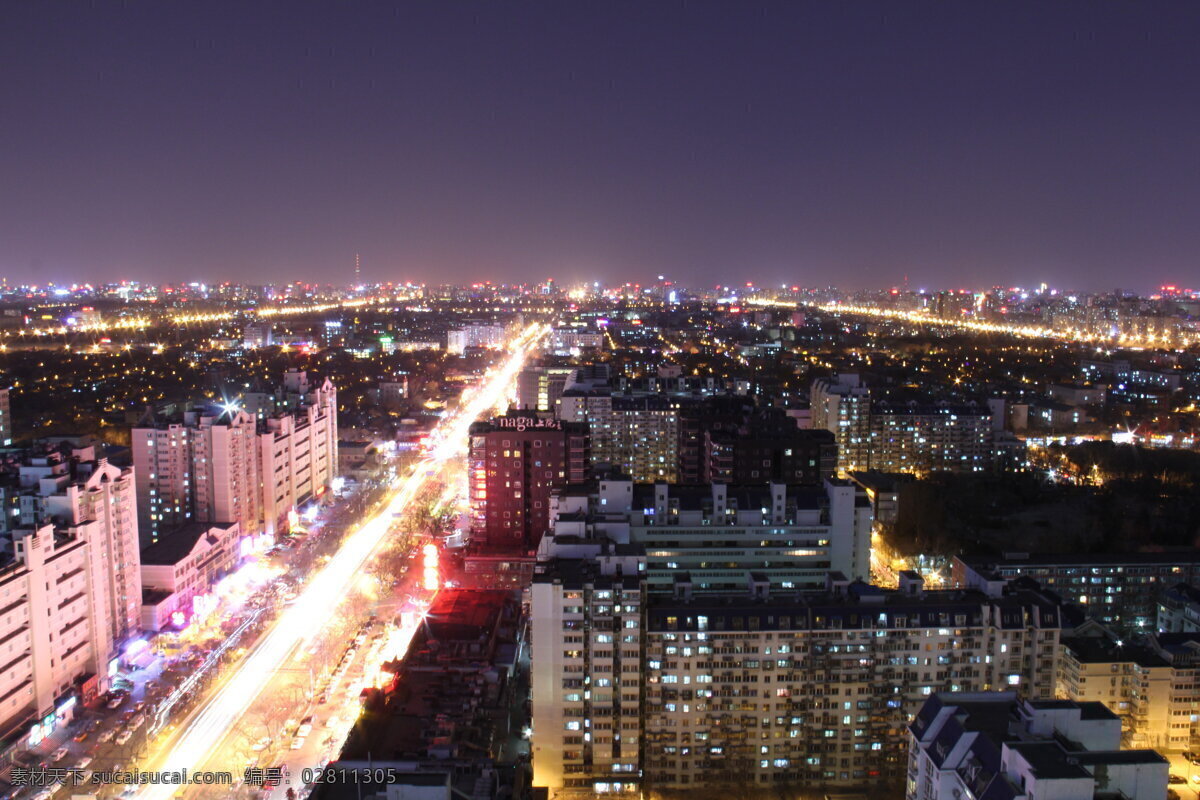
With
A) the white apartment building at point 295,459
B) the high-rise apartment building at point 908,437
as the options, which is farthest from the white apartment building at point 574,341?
the white apartment building at point 295,459

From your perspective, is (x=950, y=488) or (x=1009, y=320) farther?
(x=1009, y=320)

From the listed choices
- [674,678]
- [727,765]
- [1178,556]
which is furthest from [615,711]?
[1178,556]

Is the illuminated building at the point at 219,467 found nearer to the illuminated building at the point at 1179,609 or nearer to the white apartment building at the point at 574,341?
the illuminated building at the point at 1179,609

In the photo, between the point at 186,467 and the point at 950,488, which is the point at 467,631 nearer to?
the point at 186,467

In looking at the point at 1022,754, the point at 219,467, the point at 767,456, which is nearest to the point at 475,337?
the point at 219,467

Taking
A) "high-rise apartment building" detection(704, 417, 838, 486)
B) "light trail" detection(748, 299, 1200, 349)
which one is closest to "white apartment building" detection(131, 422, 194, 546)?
"high-rise apartment building" detection(704, 417, 838, 486)

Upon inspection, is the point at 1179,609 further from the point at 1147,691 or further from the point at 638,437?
the point at 638,437
